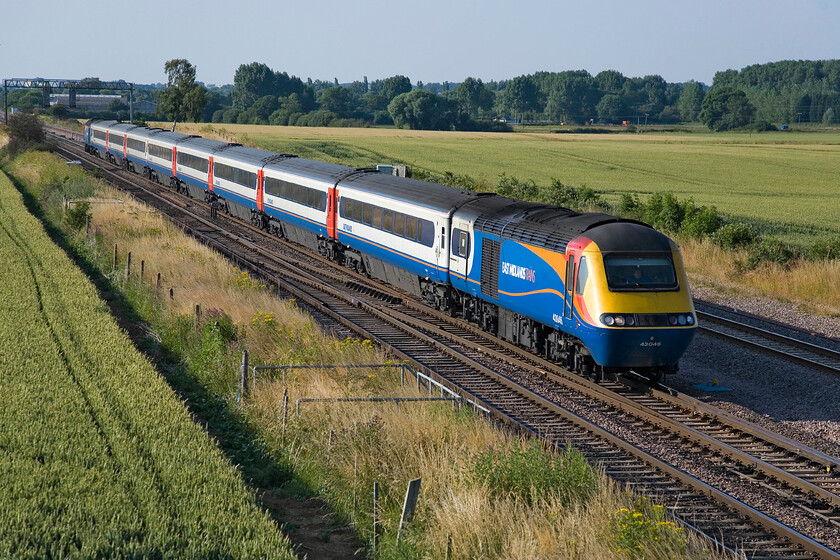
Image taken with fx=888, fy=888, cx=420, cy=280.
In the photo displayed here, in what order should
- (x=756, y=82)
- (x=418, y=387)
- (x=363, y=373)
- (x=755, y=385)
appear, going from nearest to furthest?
1. (x=418, y=387)
2. (x=363, y=373)
3. (x=755, y=385)
4. (x=756, y=82)

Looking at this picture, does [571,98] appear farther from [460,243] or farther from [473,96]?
[460,243]

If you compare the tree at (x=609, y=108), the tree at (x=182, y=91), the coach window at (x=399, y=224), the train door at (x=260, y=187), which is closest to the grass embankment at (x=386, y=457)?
the coach window at (x=399, y=224)

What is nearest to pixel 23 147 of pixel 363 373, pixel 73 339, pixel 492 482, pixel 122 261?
pixel 122 261

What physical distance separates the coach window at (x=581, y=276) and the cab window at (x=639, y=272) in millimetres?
395

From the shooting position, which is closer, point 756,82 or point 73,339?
point 73,339

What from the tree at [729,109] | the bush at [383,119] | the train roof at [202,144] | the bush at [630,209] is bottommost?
the bush at [630,209]

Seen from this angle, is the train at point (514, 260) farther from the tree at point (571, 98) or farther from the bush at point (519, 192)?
the tree at point (571, 98)

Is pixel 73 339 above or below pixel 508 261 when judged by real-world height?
below

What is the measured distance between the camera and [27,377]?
1514cm

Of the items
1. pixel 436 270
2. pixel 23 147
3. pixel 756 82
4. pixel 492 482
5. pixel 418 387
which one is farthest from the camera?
pixel 756 82

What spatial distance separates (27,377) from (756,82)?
196m

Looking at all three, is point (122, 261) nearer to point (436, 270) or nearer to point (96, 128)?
point (436, 270)

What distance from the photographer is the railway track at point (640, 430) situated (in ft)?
35.1

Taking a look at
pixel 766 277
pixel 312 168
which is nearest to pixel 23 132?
pixel 312 168
